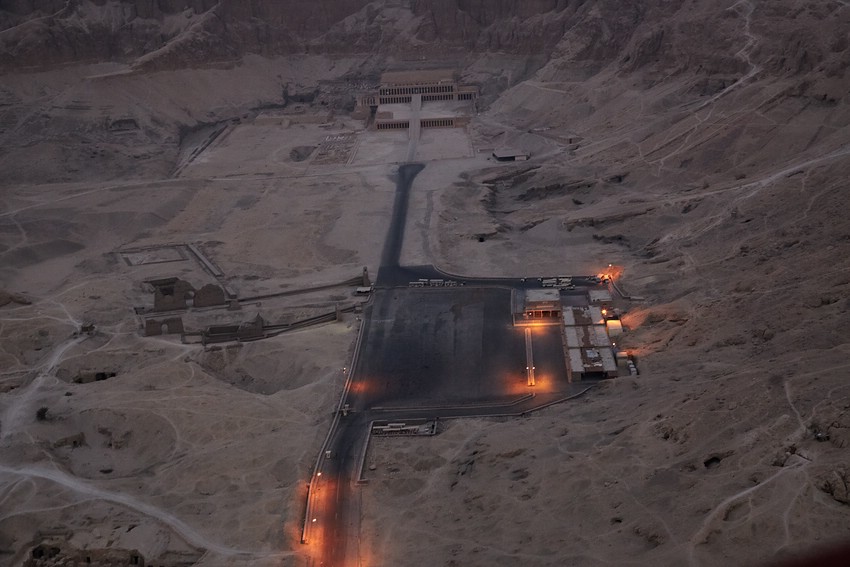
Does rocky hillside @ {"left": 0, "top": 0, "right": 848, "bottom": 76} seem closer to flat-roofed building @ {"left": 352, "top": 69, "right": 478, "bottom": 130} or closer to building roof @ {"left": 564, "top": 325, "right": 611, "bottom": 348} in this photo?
flat-roofed building @ {"left": 352, "top": 69, "right": 478, "bottom": 130}

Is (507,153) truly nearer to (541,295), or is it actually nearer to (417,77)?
(417,77)

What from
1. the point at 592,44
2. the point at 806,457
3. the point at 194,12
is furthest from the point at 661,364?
the point at 194,12

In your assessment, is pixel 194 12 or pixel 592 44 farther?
pixel 194 12

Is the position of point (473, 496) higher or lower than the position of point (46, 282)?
lower

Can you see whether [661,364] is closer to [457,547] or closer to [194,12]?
[457,547]

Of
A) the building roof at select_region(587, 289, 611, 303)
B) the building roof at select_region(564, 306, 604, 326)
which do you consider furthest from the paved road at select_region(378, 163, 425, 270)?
the building roof at select_region(564, 306, 604, 326)

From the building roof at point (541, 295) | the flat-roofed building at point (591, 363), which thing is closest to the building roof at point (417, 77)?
the building roof at point (541, 295)

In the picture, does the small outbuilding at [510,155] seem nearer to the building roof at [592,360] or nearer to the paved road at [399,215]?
the paved road at [399,215]

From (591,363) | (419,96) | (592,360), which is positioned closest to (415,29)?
(419,96)
